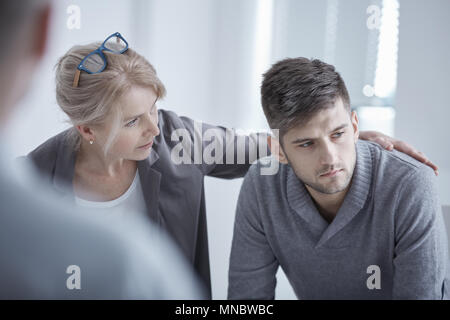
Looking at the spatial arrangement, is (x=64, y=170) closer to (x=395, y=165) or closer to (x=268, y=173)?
(x=268, y=173)

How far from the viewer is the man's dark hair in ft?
3.05

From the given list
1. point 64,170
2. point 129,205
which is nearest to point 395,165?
point 129,205

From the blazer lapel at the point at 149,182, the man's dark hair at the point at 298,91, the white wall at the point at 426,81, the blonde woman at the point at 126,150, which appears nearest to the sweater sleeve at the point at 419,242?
the blonde woman at the point at 126,150

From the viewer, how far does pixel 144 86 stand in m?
1.03

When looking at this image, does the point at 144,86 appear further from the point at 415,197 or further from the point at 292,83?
the point at 415,197

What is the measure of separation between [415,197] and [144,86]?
2.02ft

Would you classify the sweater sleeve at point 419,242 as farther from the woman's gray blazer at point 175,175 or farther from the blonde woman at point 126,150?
the woman's gray blazer at point 175,175

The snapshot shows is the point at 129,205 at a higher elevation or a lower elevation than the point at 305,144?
lower

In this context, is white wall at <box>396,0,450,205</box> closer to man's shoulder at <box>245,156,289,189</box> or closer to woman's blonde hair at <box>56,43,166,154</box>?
man's shoulder at <box>245,156,289,189</box>

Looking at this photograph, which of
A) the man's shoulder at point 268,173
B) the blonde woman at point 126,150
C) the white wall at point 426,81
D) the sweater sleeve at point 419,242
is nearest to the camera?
the sweater sleeve at point 419,242

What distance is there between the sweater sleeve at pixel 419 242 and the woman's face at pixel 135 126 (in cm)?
56

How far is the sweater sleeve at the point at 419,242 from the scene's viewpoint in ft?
2.94

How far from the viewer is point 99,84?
3.23 feet

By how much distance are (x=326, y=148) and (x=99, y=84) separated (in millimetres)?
493
